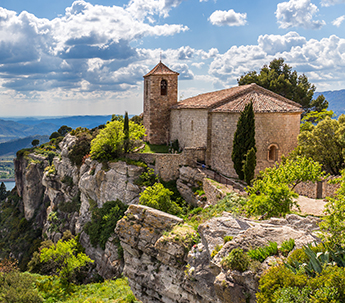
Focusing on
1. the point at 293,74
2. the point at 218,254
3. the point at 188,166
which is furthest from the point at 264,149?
the point at 293,74

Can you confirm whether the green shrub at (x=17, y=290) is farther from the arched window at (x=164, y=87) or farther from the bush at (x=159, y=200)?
the arched window at (x=164, y=87)

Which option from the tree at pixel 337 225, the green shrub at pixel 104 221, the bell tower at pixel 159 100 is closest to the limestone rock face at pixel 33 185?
the bell tower at pixel 159 100

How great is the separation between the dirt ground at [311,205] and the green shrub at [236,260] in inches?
351

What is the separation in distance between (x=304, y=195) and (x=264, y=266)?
1428 cm

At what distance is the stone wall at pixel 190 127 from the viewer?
97.0 ft

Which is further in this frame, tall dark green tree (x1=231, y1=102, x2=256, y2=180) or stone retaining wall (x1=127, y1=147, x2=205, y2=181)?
stone retaining wall (x1=127, y1=147, x2=205, y2=181)

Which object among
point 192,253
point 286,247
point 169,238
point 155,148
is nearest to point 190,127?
point 155,148

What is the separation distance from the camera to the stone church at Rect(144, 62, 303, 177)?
25.6m

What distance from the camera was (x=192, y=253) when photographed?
13945 millimetres

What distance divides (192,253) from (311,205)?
32.6 ft

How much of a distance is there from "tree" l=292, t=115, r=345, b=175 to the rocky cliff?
9.02 meters


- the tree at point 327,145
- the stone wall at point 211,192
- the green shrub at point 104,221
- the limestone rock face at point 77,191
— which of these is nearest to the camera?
the stone wall at point 211,192

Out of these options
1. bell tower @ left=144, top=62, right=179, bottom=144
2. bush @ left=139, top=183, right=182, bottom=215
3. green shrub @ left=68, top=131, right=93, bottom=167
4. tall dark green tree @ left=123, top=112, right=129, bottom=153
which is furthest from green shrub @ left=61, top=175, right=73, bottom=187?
bush @ left=139, top=183, right=182, bottom=215

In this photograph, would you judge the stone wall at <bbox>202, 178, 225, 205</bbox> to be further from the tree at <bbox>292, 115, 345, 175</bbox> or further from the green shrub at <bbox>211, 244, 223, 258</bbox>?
the green shrub at <bbox>211, 244, 223, 258</bbox>
